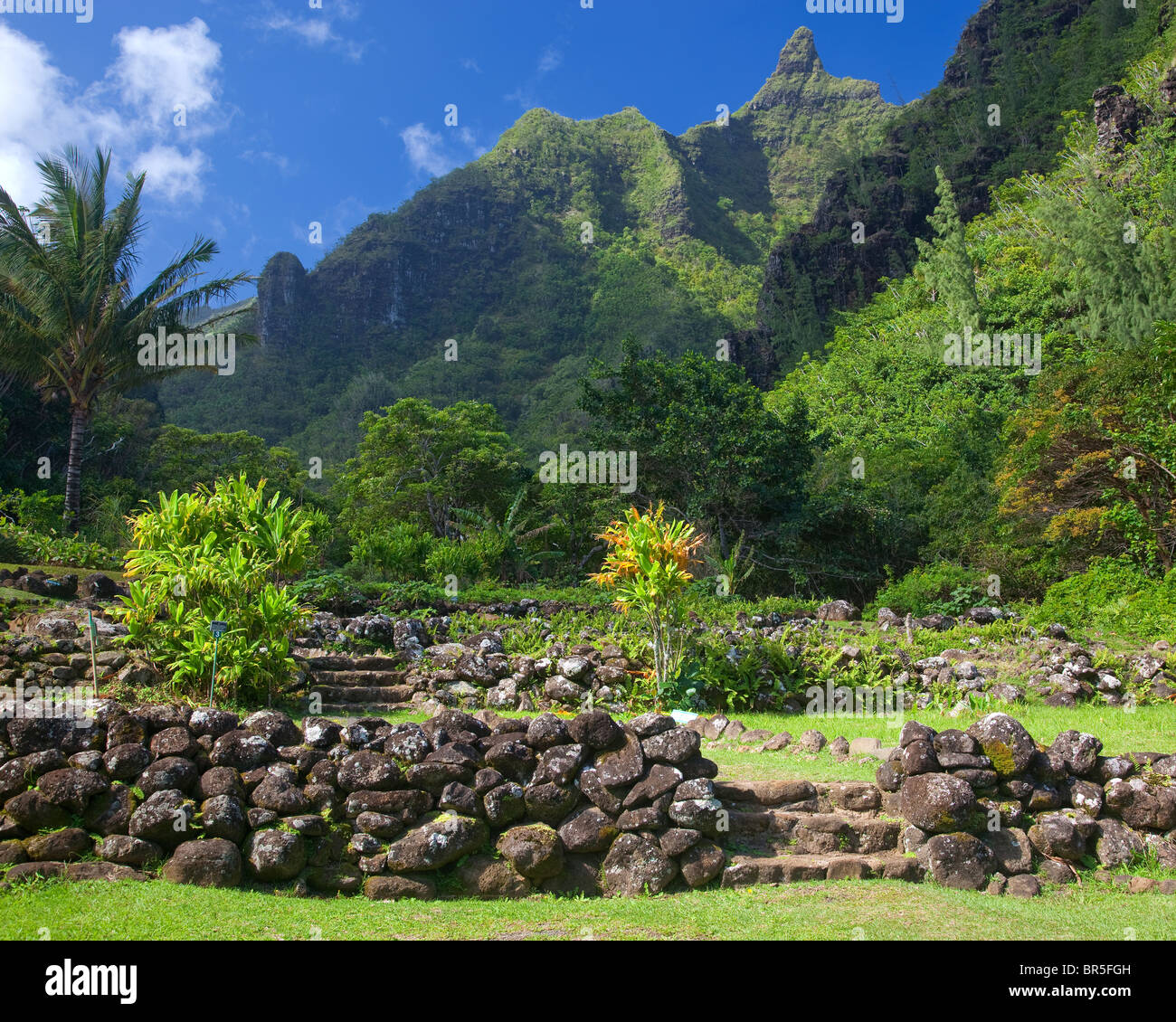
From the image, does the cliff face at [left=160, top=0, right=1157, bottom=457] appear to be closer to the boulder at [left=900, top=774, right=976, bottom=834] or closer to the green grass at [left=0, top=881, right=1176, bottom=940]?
the boulder at [left=900, top=774, right=976, bottom=834]

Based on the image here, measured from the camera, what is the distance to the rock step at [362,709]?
880 centimetres

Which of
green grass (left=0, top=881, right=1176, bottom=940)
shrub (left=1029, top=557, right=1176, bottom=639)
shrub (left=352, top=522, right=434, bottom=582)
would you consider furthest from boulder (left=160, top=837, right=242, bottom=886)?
shrub (left=1029, top=557, right=1176, bottom=639)

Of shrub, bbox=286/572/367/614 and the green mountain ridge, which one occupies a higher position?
the green mountain ridge

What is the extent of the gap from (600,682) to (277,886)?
503 cm

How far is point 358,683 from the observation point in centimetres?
974

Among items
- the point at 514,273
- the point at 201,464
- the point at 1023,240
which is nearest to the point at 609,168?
the point at 514,273

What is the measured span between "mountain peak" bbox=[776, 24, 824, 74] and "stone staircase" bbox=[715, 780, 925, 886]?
126462 mm

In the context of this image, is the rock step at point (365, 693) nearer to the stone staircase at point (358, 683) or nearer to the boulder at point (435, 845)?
the stone staircase at point (358, 683)

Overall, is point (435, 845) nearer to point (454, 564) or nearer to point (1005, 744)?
point (1005, 744)

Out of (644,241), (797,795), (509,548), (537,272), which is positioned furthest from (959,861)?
(644,241)

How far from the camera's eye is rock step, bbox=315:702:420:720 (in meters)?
8.80

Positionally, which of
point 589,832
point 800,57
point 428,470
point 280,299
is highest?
point 800,57

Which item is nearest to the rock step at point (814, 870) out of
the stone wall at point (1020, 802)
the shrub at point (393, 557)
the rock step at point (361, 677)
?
the stone wall at point (1020, 802)

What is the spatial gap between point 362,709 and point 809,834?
17.0 feet
